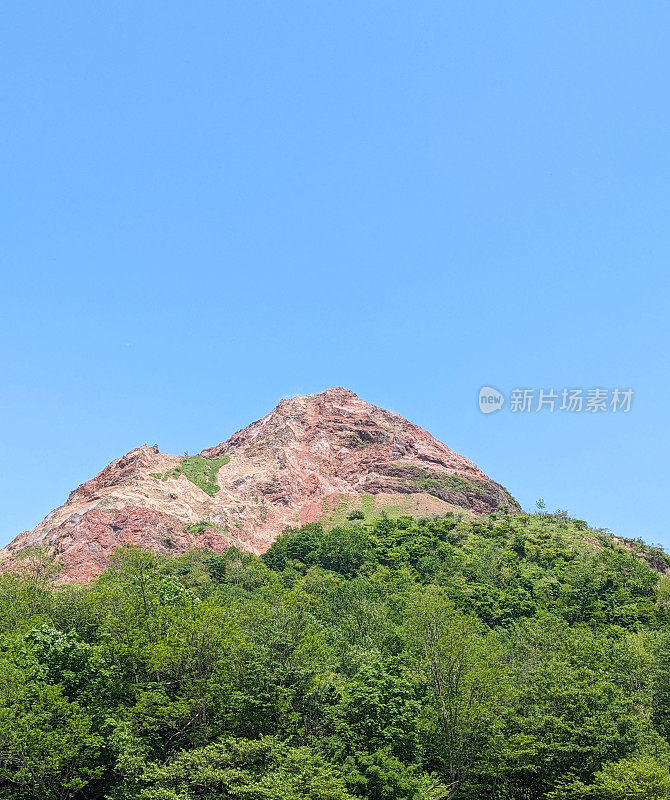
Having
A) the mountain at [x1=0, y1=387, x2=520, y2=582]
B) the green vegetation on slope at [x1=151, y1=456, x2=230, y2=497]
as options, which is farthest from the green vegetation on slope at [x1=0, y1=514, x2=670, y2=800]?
the green vegetation on slope at [x1=151, y1=456, x2=230, y2=497]

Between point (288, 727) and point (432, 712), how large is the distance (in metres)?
9.08

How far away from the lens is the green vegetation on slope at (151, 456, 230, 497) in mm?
126688

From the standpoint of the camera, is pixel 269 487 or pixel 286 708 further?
pixel 269 487

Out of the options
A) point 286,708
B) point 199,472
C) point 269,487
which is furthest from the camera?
point 199,472

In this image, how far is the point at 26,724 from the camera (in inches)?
1074

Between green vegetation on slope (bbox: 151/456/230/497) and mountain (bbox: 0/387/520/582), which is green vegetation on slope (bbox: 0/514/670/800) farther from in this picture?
green vegetation on slope (bbox: 151/456/230/497)

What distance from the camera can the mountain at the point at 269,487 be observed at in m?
103

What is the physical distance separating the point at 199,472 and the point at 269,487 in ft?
50.7

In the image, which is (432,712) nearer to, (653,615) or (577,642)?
(577,642)

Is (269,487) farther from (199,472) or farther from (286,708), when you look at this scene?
(286,708)

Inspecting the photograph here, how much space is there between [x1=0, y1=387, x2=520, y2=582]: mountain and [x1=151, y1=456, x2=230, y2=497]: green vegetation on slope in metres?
0.30

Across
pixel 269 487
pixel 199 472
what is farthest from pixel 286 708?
pixel 199 472

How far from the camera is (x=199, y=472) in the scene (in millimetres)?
133625

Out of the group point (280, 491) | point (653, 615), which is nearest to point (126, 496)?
point (280, 491)
